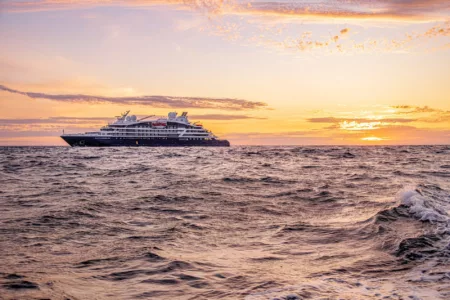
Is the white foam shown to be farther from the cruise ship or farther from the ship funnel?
the ship funnel

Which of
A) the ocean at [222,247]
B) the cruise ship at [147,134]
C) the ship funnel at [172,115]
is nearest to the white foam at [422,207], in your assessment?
the ocean at [222,247]

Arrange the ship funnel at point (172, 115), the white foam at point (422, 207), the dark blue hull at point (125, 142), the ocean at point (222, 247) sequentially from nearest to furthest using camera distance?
the ocean at point (222, 247) → the white foam at point (422, 207) → the dark blue hull at point (125, 142) → the ship funnel at point (172, 115)

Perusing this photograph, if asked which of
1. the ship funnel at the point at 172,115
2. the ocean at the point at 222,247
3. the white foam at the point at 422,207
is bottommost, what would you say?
the ocean at the point at 222,247

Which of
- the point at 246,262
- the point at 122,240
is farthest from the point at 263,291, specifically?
the point at 122,240

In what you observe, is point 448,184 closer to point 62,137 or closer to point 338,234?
point 338,234

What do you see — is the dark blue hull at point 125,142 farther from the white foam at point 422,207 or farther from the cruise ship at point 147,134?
the white foam at point 422,207

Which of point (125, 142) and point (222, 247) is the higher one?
point (125, 142)

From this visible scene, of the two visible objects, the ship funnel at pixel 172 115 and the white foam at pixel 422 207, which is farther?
the ship funnel at pixel 172 115

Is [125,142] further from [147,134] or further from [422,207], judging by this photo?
[422,207]

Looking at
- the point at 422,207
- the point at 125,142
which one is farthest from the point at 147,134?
the point at 422,207

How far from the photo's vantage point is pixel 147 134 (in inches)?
4663

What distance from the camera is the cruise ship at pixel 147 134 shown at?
11281 cm

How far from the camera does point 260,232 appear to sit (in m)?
8.96

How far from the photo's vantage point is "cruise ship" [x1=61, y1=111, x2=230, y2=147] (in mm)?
112812
